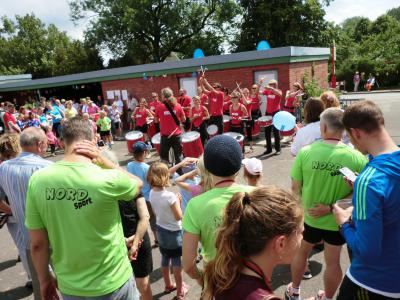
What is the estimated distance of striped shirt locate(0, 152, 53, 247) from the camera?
3.25 m

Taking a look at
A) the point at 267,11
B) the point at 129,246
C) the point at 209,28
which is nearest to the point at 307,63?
the point at 129,246

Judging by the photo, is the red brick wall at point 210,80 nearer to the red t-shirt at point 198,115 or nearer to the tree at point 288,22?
the red t-shirt at point 198,115

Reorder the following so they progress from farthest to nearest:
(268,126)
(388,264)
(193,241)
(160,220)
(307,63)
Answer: (307,63), (268,126), (160,220), (193,241), (388,264)

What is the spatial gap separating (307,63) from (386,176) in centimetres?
1364

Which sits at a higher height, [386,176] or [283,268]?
[386,176]

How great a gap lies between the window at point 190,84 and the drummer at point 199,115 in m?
5.35

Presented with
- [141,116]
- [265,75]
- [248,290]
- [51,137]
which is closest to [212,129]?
[141,116]

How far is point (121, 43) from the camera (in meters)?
38.4

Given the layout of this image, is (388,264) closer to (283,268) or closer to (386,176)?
(386,176)

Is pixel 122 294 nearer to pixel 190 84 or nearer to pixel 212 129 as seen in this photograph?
pixel 212 129

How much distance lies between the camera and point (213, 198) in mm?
2053

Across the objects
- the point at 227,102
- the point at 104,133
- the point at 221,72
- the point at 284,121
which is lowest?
the point at 104,133

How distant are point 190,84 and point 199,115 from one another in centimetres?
605

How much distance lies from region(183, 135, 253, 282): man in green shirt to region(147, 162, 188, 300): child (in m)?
1.44
